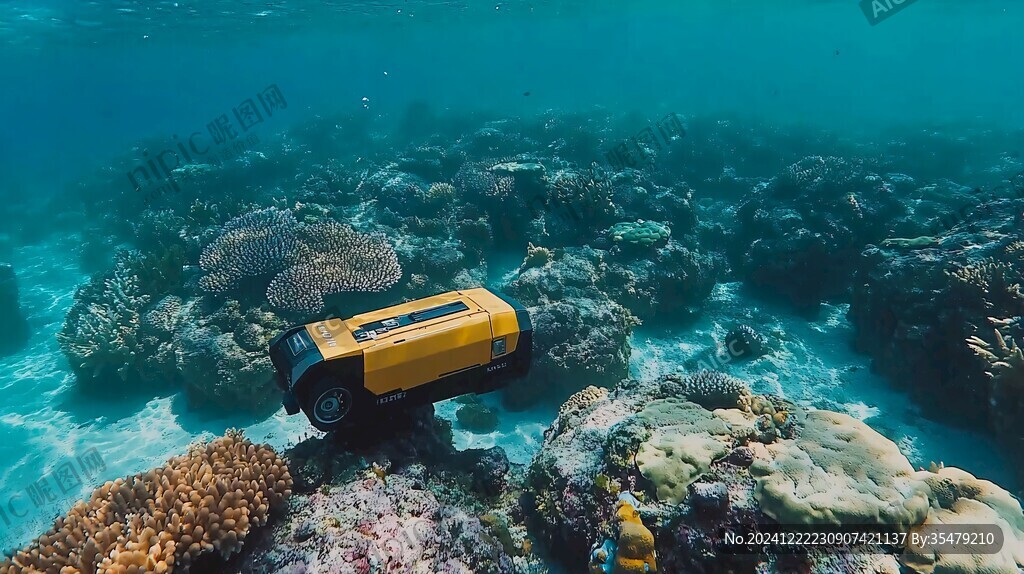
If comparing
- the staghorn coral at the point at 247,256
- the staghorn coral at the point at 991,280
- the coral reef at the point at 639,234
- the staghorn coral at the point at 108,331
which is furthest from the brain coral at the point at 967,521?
the staghorn coral at the point at 108,331

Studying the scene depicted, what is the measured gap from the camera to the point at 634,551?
305 cm

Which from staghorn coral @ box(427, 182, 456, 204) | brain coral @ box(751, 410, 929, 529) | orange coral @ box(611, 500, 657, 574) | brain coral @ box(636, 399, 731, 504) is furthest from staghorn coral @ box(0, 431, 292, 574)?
staghorn coral @ box(427, 182, 456, 204)

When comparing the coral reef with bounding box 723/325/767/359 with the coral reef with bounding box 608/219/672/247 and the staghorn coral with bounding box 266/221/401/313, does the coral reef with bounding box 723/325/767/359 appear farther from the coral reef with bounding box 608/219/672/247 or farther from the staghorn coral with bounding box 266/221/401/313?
the staghorn coral with bounding box 266/221/401/313

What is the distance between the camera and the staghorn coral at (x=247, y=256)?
8.46 metres

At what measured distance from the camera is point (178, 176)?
57.4 ft

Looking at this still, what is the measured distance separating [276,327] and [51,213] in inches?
833

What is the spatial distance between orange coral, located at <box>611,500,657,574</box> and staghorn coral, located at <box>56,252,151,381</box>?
29.4 feet

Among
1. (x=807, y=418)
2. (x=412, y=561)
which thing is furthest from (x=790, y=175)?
(x=412, y=561)

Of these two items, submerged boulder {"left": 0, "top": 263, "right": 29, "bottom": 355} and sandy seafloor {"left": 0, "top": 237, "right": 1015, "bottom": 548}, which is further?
submerged boulder {"left": 0, "top": 263, "right": 29, "bottom": 355}

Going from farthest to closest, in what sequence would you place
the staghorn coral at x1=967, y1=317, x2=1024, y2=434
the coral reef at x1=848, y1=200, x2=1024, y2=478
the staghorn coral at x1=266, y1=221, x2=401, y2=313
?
the staghorn coral at x1=266, y1=221, x2=401, y2=313
the coral reef at x1=848, y1=200, x2=1024, y2=478
the staghorn coral at x1=967, y1=317, x2=1024, y2=434
